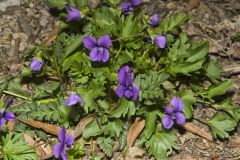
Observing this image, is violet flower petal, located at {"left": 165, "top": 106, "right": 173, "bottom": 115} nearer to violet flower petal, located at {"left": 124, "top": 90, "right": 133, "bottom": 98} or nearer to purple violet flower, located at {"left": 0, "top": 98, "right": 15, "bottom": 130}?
violet flower petal, located at {"left": 124, "top": 90, "right": 133, "bottom": 98}

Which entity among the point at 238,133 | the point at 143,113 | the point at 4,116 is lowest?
the point at 238,133

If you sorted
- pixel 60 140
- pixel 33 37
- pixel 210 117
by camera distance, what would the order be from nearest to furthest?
1. pixel 60 140
2. pixel 210 117
3. pixel 33 37

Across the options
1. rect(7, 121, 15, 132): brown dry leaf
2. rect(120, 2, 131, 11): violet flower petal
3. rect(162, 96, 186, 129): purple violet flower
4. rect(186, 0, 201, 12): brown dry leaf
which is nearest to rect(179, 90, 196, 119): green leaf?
rect(162, 96, 186, 129): purple violet flower

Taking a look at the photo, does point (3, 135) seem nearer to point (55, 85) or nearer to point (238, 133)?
point (55, 85)

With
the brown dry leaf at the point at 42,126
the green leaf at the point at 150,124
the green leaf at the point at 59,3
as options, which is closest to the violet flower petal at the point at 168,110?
the green leaf at the point at 150,124

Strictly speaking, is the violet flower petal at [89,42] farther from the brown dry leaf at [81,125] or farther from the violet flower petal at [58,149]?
the violet flower petal at [58,149]

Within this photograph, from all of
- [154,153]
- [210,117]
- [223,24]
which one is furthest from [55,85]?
[223,24]
